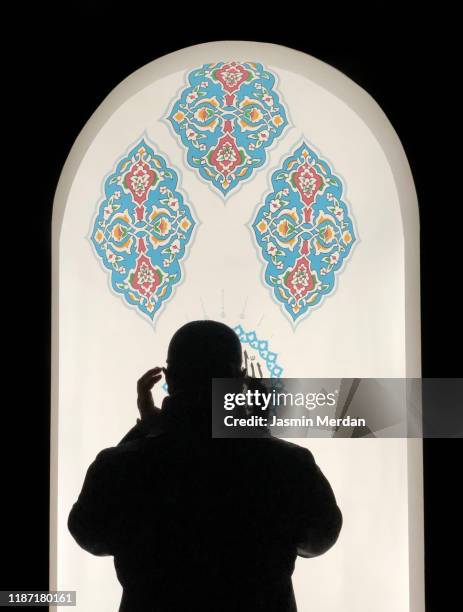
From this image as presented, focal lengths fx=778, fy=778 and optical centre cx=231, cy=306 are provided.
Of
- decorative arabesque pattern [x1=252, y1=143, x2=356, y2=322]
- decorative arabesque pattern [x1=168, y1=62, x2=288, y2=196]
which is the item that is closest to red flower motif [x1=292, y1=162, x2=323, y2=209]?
decorative arabesque pattern [x1=252, y1=143, x2=356, y2=322]

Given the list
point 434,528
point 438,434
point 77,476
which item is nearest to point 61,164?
point 77,476

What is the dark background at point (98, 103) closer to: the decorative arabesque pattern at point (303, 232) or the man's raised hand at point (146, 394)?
the man's raised hand at point (146, 394)

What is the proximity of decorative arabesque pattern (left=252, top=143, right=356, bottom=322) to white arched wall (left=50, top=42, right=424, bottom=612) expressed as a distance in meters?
0.03

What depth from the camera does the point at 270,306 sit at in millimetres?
2486

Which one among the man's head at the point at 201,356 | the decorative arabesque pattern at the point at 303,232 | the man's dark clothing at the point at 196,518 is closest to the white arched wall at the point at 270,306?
the decorative arabesque pattern at the point at 303,232

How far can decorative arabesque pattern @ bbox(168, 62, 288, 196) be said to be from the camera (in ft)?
7.95

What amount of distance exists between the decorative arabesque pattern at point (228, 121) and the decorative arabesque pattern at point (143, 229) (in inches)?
5.1

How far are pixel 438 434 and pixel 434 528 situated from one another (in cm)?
22

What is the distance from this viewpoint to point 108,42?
1961 mm

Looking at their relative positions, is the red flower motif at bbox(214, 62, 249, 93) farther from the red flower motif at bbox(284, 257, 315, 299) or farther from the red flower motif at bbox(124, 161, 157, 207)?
the red flower motif at bbox(284, 257, 315, 299)

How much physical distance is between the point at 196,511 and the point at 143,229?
0.97 metres

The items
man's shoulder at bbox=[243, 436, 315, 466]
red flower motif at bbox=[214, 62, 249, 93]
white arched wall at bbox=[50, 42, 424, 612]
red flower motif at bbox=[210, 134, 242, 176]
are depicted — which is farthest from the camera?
red flower motif at bbox=[210, 134, 242, 176]

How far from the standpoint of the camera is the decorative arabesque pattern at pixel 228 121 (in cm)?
242

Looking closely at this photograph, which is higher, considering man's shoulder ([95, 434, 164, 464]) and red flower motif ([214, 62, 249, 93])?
red flower motif ([214, 62, 249, 93])
